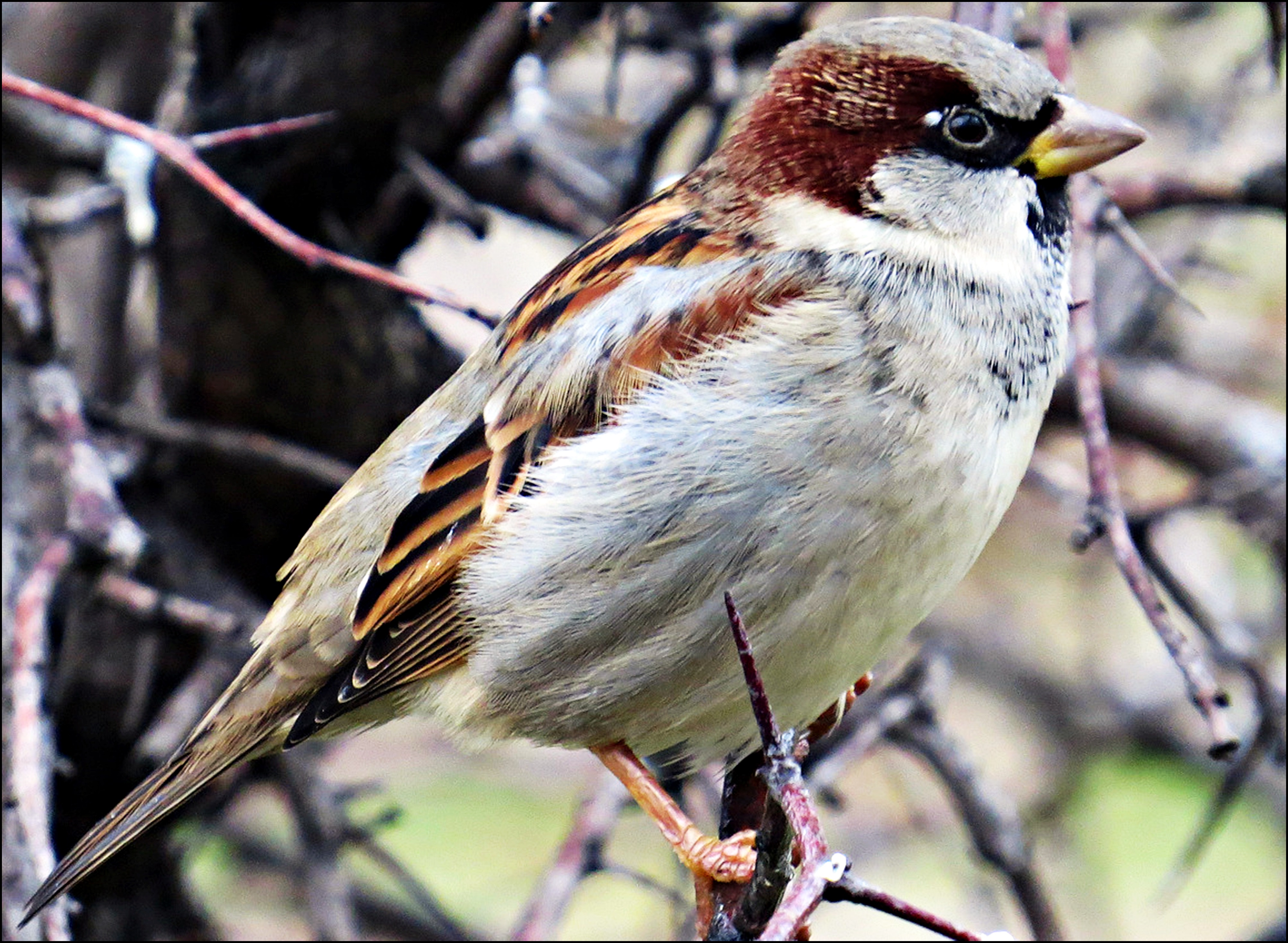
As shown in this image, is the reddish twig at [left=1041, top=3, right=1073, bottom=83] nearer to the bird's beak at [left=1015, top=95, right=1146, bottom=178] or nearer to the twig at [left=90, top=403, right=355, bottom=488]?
the bird's beak at [left=1015, top=95, right=1146, bottom=178]

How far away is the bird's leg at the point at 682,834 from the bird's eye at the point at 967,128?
1071mm

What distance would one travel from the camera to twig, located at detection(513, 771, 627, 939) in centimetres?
259

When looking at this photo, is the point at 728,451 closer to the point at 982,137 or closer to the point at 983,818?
the point at 982,137

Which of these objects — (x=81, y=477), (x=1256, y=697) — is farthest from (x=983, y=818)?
(x=81, y=477)

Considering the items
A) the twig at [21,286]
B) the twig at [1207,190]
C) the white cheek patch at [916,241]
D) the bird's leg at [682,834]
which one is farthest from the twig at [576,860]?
the twig at [1207,190]

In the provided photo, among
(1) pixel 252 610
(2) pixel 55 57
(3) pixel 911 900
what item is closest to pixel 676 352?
(1) pixel 252 610

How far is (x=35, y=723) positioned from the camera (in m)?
2.22

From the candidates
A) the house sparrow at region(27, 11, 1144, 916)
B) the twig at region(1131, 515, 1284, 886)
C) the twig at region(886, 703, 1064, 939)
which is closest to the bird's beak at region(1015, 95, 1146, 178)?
the house sparrow at region(27, 11, 1144, 916)

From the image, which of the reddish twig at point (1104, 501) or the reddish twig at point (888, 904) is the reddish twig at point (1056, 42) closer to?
the reddish twig at point (1104, 501)

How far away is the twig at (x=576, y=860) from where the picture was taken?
102 inches

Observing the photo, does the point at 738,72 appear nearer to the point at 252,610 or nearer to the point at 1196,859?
the point at 252,610

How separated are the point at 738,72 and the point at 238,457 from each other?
1343 millimetres

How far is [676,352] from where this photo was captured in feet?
7.59

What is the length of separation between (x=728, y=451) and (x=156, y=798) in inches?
43.0
